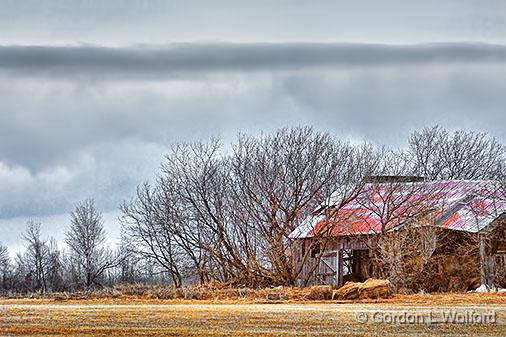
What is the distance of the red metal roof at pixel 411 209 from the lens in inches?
1654

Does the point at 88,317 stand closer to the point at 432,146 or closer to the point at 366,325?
the point at 366,325

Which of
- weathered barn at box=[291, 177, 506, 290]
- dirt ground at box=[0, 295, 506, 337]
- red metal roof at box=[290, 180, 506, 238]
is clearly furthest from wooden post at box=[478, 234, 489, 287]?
dirt ground at box=[0, 295, 506, 337]

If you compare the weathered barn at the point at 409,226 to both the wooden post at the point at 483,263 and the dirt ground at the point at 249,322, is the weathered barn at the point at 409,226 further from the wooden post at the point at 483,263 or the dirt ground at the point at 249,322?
the dirt ground at the point at 249,322

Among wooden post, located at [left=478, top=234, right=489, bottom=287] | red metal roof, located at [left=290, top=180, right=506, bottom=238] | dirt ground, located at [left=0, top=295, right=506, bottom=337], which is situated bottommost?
dirt ground, located at [left=0, top=295, right=506, bottom=337]

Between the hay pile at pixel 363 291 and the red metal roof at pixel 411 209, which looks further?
the red metal roof at pixel 411 209

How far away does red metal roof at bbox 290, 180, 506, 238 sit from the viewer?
138 feet

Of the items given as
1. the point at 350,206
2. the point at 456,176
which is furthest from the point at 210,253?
the point at 456,176

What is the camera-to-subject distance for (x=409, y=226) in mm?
41500

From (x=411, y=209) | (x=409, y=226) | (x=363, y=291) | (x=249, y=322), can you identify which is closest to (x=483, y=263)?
(x=409, y=226)

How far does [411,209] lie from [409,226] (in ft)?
9.29

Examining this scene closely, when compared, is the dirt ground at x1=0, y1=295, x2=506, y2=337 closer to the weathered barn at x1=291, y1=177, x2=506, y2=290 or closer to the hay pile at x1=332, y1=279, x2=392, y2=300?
the hay pile at x1=332, y1=279, x2=392, y2=300

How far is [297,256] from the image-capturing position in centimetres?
4388

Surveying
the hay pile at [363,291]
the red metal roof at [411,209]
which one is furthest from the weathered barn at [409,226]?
the hay pile at [363,291]

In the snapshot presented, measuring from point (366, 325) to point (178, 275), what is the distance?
38.0m
